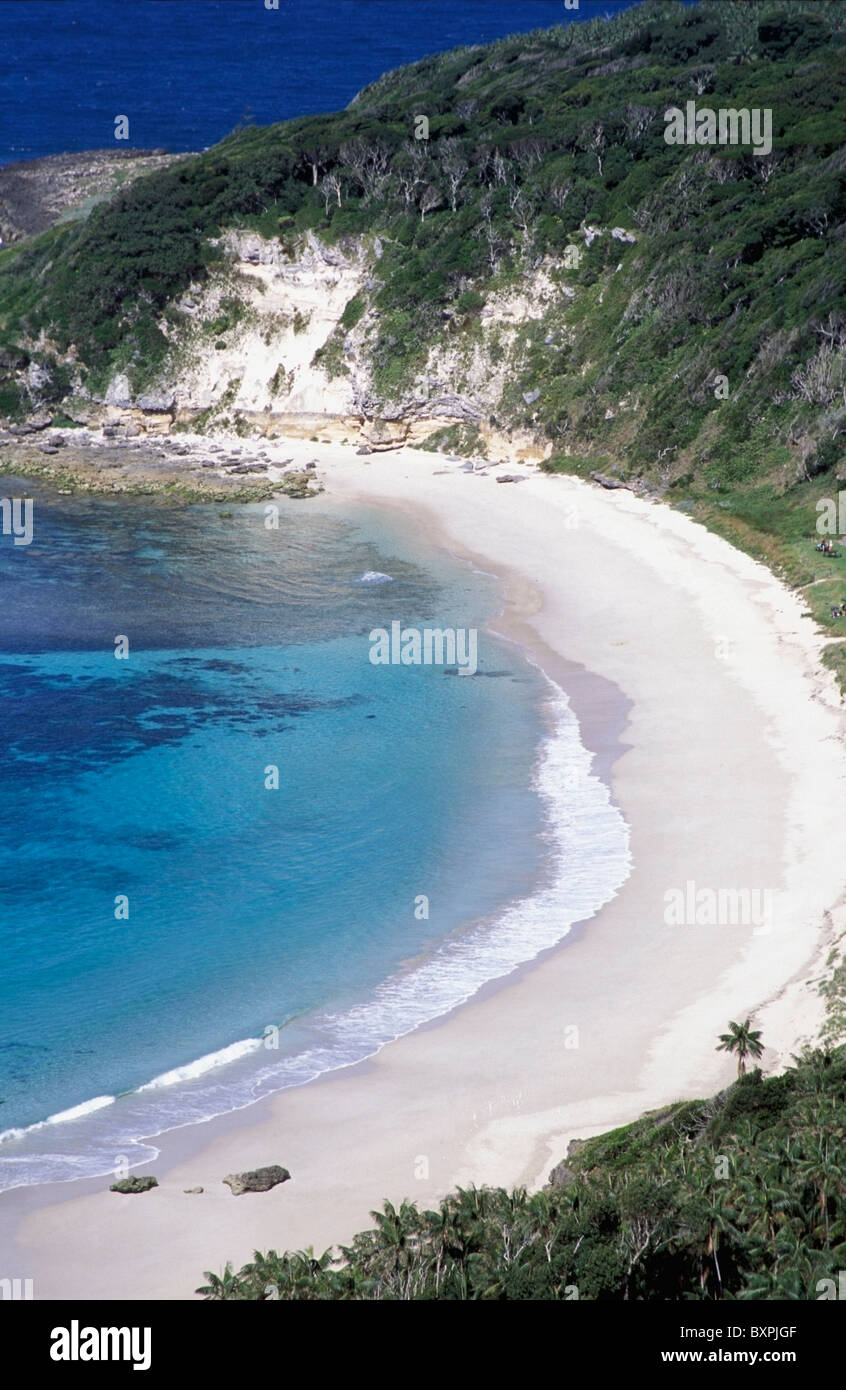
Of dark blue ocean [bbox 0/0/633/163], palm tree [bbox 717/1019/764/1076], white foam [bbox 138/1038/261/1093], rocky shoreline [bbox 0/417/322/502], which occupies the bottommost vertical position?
white foam [bbox 138/1038/261/1093]

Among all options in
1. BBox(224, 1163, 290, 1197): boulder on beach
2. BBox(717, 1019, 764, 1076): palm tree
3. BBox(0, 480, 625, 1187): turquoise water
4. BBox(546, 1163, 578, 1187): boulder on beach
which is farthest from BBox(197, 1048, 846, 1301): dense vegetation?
BBox(0, 480, 625, 1187): turquoise water

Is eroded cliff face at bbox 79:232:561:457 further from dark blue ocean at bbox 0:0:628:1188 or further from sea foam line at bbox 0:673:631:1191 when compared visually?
sea foam line at bbox 0:673:631:1191

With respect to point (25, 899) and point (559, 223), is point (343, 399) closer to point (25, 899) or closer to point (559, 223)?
point (559, 223)

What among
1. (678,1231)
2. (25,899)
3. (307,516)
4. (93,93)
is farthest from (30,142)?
(678,1231)

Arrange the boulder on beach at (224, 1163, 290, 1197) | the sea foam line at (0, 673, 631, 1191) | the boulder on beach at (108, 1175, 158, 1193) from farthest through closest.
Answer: the sea foam line at (0, 673, 631, 1191), the boulder on beach at (108, 1175, 158, 1193), the boulder on beach at (224, 1163, 290, 1197)

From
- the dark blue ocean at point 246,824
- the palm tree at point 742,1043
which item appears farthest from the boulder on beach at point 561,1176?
the dark blue ocean at point 246,824

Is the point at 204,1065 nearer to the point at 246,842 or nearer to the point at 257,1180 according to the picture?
the point at 257,1180

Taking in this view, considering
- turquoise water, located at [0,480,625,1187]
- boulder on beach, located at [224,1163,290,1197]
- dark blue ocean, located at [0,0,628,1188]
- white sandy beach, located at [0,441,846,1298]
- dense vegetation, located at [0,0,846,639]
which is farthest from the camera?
dense vegetation, located at [0,0,846,639]

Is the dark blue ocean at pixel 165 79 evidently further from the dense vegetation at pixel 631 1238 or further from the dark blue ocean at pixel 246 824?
the dense vegetation at pixel 631 1238
